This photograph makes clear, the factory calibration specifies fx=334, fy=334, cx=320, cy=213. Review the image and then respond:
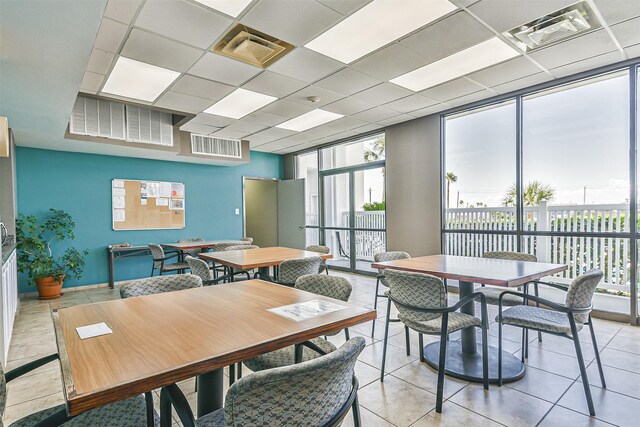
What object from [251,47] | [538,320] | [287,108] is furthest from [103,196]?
[538,320]

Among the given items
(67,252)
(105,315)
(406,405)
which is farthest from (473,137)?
(67,252)

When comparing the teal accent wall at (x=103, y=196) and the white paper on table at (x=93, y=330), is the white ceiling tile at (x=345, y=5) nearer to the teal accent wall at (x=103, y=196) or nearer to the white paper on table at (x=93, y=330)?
the white paper on table at (x=93, y=330)

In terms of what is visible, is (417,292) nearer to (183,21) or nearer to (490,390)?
(490,390)

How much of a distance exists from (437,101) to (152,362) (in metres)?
4.73

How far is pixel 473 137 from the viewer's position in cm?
509

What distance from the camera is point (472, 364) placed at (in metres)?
2.68

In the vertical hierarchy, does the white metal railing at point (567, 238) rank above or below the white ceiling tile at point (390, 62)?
below

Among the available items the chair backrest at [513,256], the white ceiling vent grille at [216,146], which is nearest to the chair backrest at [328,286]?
the chair backrest at [513,256]

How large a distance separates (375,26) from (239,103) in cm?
247

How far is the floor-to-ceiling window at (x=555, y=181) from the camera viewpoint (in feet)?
12.5

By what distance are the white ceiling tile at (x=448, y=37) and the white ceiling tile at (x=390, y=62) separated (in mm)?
86

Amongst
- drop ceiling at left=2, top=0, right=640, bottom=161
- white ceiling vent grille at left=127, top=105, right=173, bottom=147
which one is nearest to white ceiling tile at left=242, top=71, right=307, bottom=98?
drop ceiling at left=2, top=0, right=640, bottom=161

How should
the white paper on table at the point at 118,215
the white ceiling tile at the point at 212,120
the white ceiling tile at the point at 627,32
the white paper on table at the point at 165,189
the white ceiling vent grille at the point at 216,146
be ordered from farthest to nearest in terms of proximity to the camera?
the white paper on table at the point at 165,189, the white ceiling vent grille at the point at 216,146, the white paper on table at the point at 118,215, the white ceiling tile at the point at 212,120, the white ceiling tile at the point at 627,32

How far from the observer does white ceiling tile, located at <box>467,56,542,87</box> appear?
3588 millimetres
